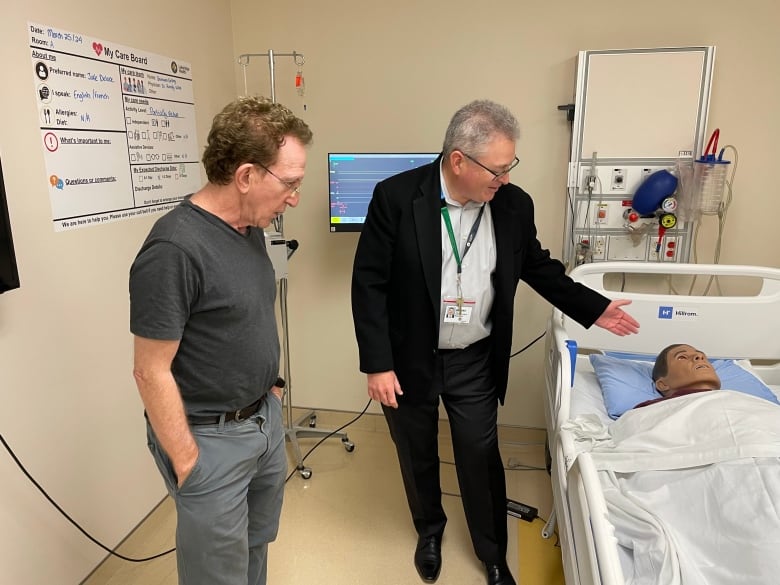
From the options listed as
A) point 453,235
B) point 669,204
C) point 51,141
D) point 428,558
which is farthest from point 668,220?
point 51,141

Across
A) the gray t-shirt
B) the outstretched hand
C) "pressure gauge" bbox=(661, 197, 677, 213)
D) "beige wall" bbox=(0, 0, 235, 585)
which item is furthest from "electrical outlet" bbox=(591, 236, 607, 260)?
"beige wall" bbox=(0, 0, 235, 585)

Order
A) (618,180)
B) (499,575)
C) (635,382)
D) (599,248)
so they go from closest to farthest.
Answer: (499,575) < (635,382) < (618,180) < (599,248)

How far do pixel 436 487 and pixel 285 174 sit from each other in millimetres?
1393

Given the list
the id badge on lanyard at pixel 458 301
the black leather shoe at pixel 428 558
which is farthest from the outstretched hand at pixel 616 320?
the black leather shoe at pixel 428 558

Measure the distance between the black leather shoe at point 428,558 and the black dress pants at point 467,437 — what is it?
0.16 metres

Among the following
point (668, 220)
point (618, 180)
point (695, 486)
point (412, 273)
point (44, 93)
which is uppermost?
point (44, 93)

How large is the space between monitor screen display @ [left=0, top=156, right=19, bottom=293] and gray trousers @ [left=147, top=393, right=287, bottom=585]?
611 millimetres

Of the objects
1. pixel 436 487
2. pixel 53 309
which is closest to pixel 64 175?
pixel 53 309

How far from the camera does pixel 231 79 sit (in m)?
2.97

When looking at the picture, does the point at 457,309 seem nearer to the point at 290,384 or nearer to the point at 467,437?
the point at 467,437

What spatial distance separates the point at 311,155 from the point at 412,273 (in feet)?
4.60

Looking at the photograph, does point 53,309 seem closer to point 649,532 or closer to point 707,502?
point 649,532

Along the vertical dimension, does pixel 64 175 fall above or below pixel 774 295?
above

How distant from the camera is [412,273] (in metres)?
1.84
